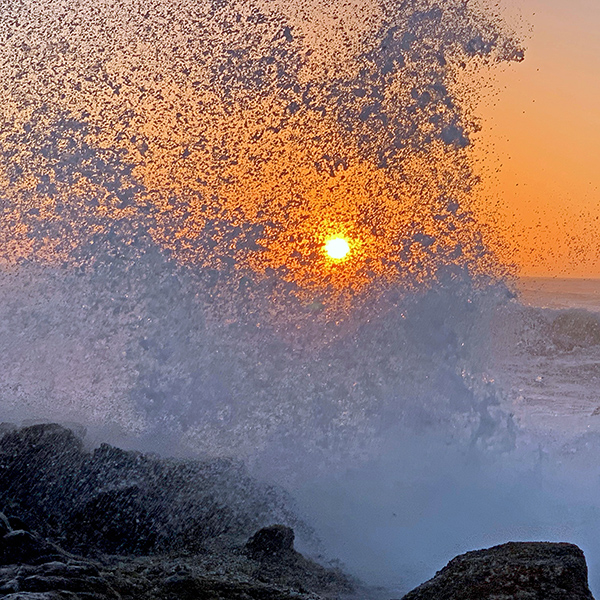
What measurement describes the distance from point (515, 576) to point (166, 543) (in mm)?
1962

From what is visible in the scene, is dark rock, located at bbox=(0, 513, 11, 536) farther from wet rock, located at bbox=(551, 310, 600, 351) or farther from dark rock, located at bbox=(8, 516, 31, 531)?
wet rock, located at bbox=(551, 310, 600, 351)

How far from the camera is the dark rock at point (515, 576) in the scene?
9.39 feet

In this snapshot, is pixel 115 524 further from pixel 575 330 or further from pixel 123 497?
pixel 575 330

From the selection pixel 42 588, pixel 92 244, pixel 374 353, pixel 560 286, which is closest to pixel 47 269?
pixel 92 244

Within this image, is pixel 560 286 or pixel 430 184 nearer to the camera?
pixel 430 184

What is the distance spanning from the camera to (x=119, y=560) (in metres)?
3.64

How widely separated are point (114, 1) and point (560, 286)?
23.4m

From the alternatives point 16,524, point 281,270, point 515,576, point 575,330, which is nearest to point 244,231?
→ point 281,270

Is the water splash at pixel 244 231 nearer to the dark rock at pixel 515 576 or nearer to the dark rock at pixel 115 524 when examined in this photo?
the dark rock at pixel 115 524

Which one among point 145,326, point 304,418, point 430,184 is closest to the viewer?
point 304,418

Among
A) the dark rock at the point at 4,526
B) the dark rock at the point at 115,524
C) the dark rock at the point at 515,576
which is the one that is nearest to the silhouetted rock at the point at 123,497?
the dark rock at the point at 115,524

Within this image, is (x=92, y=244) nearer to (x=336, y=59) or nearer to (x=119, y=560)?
(x=336, y=59)

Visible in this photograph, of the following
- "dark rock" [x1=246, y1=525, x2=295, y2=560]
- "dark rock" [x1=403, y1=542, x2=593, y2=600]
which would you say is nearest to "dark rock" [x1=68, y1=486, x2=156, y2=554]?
"dark rock" [x1=246, y1=525, x2=295, y2=560]

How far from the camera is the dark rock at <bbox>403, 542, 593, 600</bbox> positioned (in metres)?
2.86
